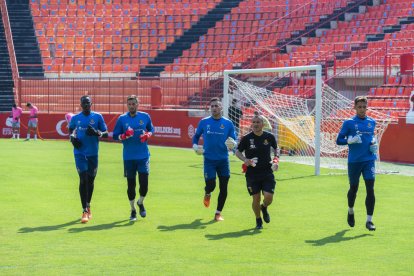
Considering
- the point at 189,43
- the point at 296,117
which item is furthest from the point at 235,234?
the point at 189,43

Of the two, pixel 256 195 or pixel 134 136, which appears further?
pixel 134 136

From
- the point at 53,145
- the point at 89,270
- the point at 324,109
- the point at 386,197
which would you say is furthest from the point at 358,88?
the point at 89,270

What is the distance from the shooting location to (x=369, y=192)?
12.8m

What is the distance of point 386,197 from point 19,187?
24.3ft

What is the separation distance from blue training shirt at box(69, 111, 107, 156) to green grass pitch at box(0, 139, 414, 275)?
3.48ft

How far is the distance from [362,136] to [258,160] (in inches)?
59.4

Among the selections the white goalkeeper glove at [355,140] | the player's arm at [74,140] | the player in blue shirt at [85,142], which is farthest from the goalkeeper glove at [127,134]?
the white goalkeeper glove at [355,140]

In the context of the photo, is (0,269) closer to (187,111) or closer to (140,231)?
(140,231)

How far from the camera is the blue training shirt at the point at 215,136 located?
46.3 ft

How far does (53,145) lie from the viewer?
34.9 m

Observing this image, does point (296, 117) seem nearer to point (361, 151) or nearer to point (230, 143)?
point (230, 143)

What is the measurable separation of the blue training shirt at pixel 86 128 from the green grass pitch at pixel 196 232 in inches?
41.8

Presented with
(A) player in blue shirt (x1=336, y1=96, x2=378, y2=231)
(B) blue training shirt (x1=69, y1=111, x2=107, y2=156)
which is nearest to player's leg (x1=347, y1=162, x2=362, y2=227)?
(A) player in blue shirt (x1=336, y1=96, x2=378, y2=231)

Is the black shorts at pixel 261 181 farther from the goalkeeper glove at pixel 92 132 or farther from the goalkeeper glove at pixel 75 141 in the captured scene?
the goalkeeper glove at pixel 75 141
